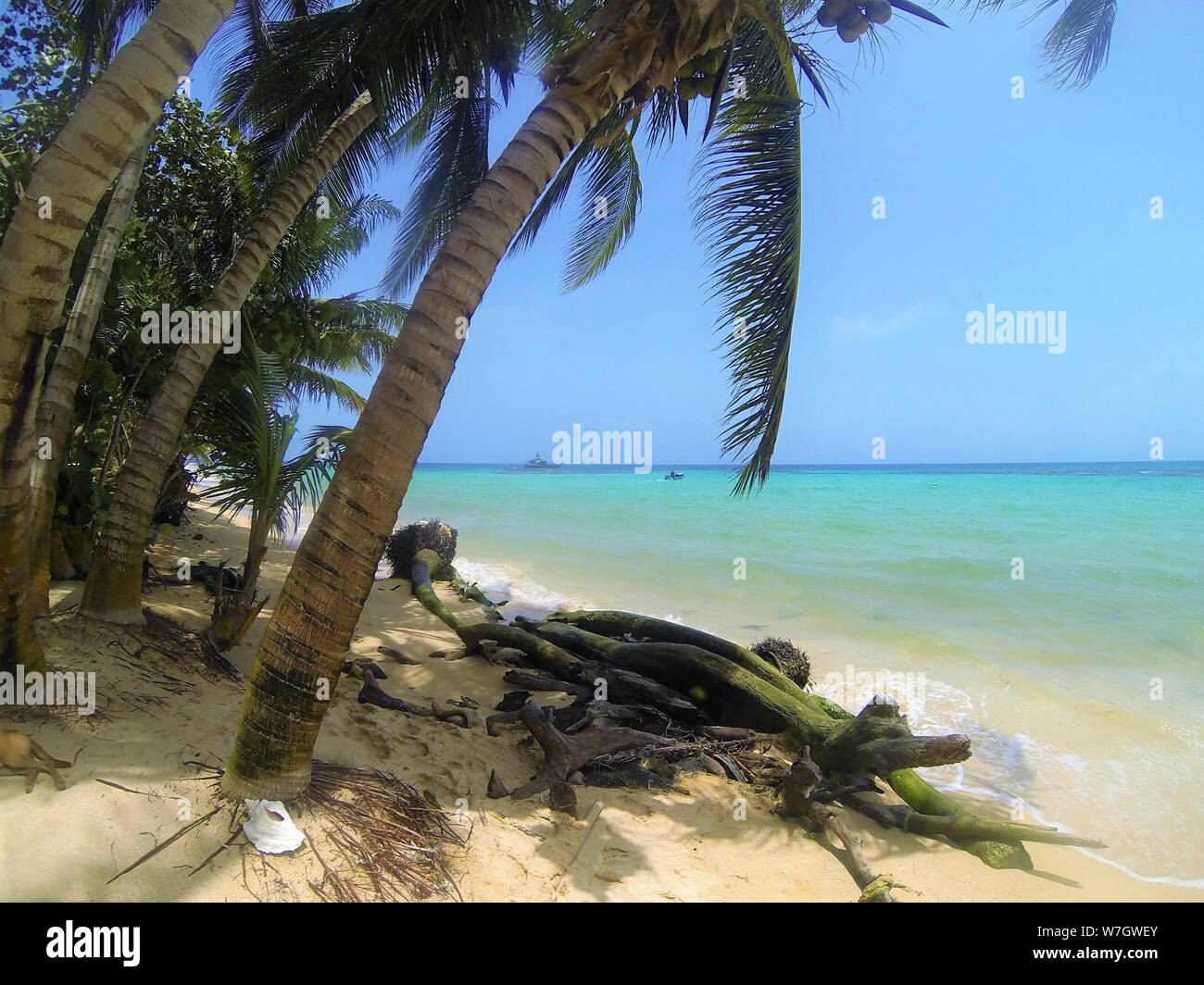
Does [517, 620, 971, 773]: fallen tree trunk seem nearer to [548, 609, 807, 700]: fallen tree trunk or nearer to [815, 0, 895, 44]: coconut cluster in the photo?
[548, 609, 807, 700]: fallen tree trunk

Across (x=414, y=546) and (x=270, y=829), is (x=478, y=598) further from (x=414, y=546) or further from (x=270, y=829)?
(x=270, y=829)

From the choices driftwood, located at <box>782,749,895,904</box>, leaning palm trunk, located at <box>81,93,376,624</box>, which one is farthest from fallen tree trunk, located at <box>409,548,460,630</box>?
driftwood, located at <box>782,749,895,904</box>

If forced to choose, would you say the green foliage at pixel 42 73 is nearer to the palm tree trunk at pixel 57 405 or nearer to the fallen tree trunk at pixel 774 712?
the palm tree trunk at pixel 57 405

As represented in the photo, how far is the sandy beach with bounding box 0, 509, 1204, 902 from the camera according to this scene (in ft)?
7.63

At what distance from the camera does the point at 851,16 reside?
4.11 m

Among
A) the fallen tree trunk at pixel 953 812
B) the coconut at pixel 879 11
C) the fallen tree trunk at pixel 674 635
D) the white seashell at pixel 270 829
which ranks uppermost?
the coconut at pixel 879 11

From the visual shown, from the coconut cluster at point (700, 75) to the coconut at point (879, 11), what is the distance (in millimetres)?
958

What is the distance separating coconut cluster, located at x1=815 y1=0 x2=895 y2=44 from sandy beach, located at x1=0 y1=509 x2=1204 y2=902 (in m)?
5.16

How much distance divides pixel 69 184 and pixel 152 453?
8.59 feet

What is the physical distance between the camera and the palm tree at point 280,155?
4.49 meters

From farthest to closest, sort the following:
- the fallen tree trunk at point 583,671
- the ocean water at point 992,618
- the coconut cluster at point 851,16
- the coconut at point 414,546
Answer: the coconut at point 414,546 < the fallen tree trunk at point 583,671 < the ocean water at point 992,618 < the coconut cluster at point 851,16

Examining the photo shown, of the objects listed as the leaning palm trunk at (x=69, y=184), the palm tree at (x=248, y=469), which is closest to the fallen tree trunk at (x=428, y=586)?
the palm tree at (x=248, y=469)

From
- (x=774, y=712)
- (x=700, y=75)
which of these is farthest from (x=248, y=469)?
(x=774, y=712)
